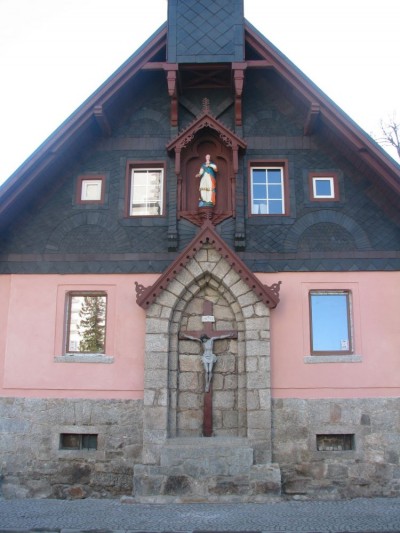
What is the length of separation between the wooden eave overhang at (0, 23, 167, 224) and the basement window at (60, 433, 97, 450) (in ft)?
15.1

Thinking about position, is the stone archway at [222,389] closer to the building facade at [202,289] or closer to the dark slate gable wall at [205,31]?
the building facade at [202,289]

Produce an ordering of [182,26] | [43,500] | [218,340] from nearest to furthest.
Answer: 1. [43,500]
2. [218,340]
3. [182,26]

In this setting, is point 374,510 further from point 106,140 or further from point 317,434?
point 106,140

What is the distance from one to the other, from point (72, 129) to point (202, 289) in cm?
424

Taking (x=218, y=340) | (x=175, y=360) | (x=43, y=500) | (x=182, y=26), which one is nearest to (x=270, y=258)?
(x=218, y=340)

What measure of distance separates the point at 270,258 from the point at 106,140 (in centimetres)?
444

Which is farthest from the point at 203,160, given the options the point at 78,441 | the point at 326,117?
the point at 78,441

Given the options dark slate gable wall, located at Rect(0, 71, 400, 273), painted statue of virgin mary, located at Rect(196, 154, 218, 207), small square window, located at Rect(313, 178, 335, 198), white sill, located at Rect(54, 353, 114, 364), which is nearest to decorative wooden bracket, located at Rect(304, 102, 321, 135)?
dark slate gable wall, located at Rect(0, 71, 400, 273)

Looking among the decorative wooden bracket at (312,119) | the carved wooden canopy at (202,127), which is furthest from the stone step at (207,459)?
the decorative wooden bracket at (312,119)

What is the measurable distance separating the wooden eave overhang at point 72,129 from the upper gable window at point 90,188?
710 mm

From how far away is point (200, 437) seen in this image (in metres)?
11.2

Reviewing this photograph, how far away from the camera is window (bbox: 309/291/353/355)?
11570mm

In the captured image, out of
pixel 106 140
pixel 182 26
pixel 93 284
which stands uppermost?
pixel 182 26

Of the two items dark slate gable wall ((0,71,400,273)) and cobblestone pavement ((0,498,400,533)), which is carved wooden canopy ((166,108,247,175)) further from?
cobblestone pavement ((0,498,400,533))
